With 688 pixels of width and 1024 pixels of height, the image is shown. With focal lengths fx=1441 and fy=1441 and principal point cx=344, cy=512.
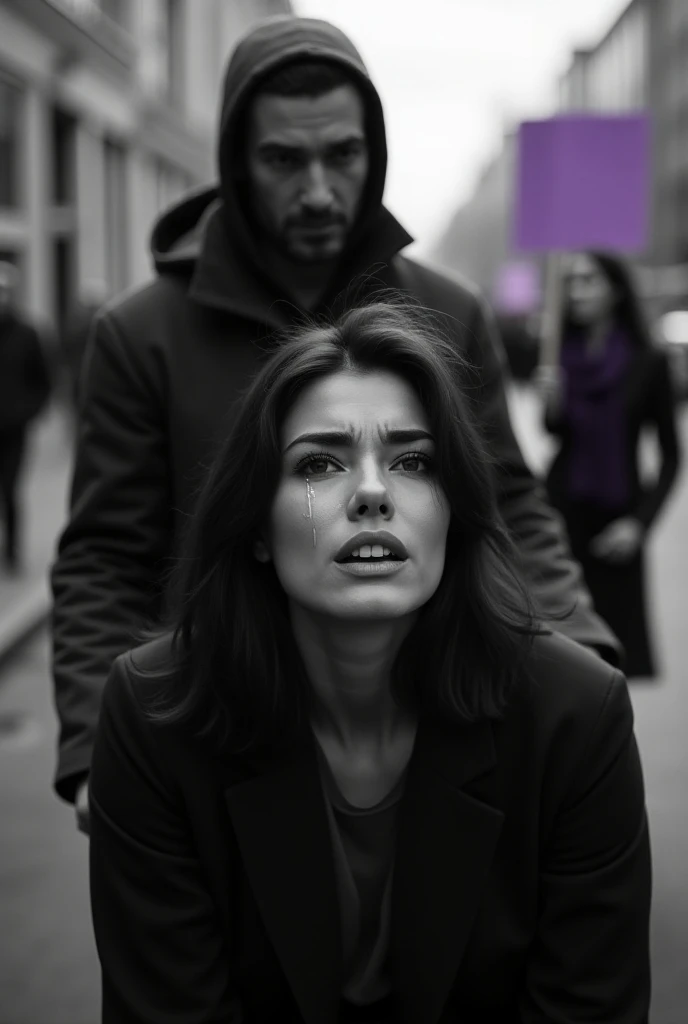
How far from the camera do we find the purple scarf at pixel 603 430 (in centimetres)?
562

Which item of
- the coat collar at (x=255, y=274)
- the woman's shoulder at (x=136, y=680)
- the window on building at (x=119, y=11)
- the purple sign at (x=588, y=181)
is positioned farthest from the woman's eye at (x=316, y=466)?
the window on building at (x=119, y=11)

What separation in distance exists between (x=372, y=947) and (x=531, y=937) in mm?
244

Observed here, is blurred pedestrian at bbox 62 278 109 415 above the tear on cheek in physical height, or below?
above

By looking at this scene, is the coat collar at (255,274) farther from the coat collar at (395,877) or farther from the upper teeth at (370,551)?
the coat collar at (395,877)

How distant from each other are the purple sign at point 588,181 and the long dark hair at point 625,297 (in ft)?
1.88

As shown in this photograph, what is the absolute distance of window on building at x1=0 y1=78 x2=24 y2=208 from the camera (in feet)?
50.4

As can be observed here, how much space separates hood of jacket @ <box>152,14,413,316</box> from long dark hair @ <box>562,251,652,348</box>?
9.99 ft

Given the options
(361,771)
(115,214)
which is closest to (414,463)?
(361,771)

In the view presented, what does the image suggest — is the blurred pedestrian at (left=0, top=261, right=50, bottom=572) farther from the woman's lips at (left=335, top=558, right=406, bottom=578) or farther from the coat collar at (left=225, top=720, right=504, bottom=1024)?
the woman's lips at (left=335, top=558, right=406, bottom=578)

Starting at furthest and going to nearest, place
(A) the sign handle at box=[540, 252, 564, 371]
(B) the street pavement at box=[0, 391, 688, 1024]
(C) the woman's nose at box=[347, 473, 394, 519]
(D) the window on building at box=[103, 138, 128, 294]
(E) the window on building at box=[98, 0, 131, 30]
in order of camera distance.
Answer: (D) the window on building at box=[103, 138, 128, 294], (E) the window on building at box=[98, 0, 131, 30], (A) the sign handle at box=[540, 252, 564, 371], (B) the street pavement at box=[0, 391, 688, 1024], (C) the woman's nose at box=[347, 473, 394, 519]

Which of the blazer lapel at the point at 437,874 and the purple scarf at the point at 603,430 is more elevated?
the purple scarf at the point at 603,430

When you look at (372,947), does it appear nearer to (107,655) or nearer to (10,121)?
(107,655)

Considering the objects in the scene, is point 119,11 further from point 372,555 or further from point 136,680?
point 372,555

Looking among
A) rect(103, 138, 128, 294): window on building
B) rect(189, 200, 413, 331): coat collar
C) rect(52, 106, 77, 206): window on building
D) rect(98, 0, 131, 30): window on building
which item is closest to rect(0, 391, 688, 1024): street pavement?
rect(189, 200, 413, 331): coat collar
